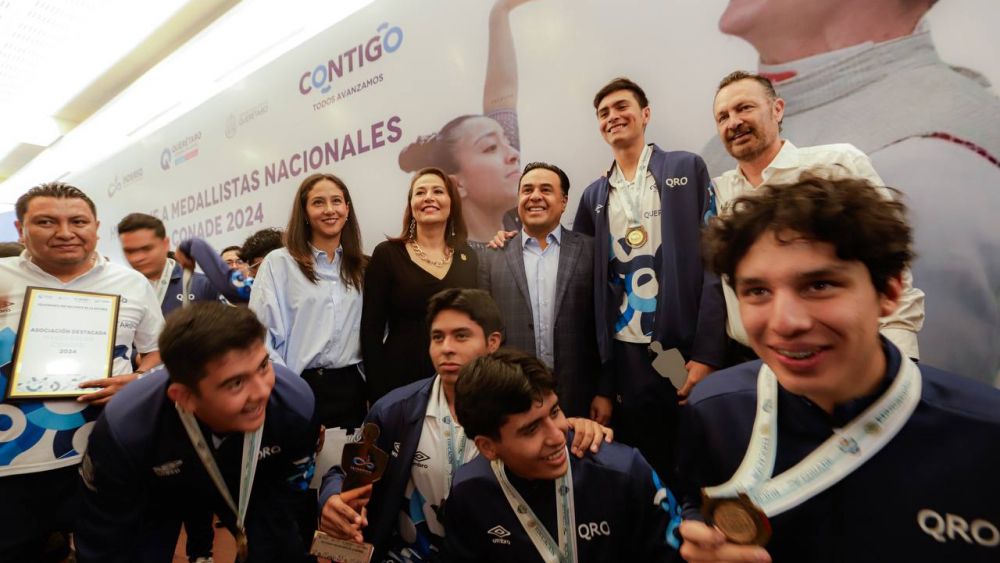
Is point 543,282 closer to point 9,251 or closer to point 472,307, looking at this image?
point 472,307

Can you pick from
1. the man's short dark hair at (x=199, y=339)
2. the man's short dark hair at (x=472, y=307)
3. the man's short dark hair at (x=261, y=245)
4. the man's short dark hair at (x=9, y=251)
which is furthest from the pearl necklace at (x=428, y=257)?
the man's short dark hair at (x=9, y=251)

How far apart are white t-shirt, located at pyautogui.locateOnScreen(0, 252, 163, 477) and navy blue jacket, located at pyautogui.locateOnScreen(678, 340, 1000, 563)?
252 centimetres

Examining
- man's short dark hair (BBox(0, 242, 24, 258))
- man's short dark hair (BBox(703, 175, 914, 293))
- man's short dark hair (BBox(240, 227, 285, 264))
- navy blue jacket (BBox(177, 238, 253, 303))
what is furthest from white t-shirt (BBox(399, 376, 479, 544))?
man's short dark hair (BBox(0, 242, 24, 258))

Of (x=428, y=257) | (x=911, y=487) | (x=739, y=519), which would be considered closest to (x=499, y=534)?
(x=739, y=519)

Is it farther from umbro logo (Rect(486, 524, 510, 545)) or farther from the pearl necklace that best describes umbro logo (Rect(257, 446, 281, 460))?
the pearl necklace

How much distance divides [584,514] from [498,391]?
1.42ft

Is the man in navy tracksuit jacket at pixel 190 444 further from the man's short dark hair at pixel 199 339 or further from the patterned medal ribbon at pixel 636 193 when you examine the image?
the patterned medal ribbon at pixel 636 193

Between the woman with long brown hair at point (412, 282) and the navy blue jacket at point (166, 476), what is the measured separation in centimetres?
48

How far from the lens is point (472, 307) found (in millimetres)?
2020

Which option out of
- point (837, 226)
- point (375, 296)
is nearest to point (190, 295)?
point (375, 296)

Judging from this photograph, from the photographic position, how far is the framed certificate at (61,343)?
2.00m

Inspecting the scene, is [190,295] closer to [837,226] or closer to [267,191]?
[267,191]

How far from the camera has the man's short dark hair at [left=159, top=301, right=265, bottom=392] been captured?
1.60 metres

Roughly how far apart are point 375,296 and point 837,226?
198 cm
